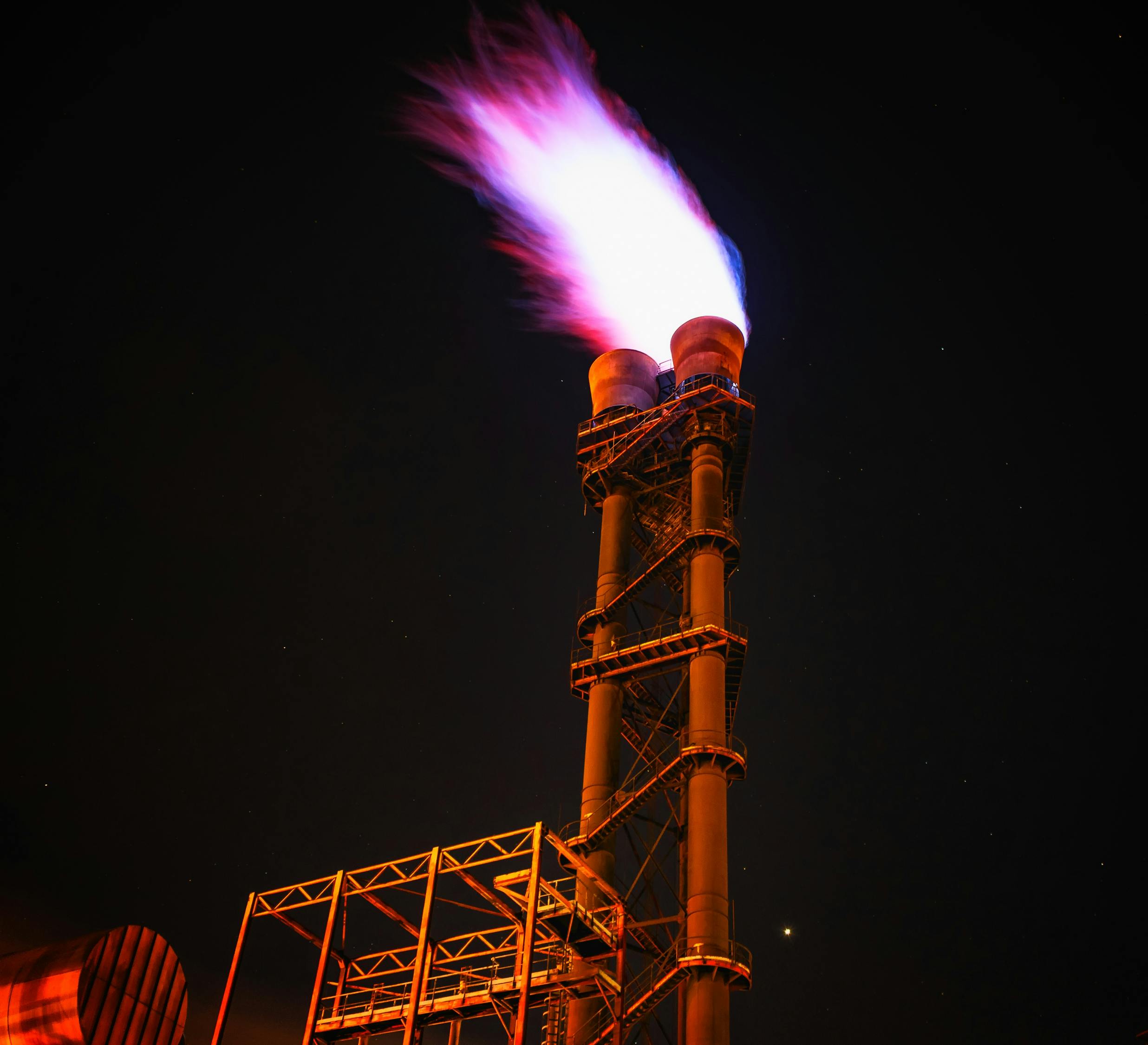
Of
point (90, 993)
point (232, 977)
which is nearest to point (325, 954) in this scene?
point (232, 977)

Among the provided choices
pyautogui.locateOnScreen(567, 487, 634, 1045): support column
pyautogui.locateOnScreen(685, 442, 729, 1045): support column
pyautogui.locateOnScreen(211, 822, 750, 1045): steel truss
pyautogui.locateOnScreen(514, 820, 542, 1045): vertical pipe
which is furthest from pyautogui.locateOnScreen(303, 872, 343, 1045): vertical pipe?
pyautogui.locateOnScreen(685, 442, 729, 1045): support column

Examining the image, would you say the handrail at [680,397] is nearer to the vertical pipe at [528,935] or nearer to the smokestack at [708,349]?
the smokestack at [708,349]

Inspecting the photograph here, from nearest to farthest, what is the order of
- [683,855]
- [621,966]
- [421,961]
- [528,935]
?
[528,935] < [421,961] < [621,966] < [683,855]

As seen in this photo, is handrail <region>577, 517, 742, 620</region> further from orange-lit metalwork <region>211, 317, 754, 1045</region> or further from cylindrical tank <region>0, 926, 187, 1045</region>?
cylindrical tank <region>0, 926, 187, 1045</region>


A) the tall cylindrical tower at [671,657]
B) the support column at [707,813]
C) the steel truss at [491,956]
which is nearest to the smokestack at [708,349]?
the tall cylindrical tower at [671,657]

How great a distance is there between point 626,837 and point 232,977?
57.1 ft

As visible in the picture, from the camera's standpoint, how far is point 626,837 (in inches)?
1829

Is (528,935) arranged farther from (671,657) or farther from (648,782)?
(671,657)

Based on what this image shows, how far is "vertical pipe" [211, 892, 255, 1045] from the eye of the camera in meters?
32.7

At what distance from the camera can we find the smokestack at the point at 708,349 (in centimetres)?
4994

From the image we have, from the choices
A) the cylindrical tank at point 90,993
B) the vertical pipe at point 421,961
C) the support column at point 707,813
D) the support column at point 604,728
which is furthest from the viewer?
the support column at point 604,728

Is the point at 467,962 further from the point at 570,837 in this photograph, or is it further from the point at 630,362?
the point at 630,362

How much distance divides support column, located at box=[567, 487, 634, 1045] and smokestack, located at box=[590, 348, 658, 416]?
4449 millimetres

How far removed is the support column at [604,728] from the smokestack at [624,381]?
4.45 meters
